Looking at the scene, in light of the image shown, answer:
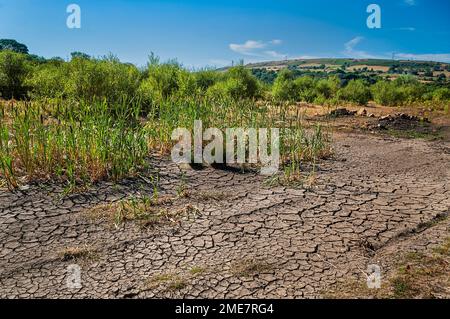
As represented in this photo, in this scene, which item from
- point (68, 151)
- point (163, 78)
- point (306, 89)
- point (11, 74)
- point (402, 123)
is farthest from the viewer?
point (306, 89)

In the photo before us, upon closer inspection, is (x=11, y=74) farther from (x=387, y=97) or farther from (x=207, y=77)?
(x=387, y=97)

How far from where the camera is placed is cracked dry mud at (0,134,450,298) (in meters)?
2.88

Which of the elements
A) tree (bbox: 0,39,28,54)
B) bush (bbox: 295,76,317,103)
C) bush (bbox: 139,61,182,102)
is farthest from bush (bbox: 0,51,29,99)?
bush (bbox: 295,76,317,103)

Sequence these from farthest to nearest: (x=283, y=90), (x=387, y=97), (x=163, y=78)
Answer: (x=283, y=90)
(x=387, y=97)
(x=163, y=78)

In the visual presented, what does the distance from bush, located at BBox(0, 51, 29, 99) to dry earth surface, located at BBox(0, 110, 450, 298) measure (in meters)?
10.9

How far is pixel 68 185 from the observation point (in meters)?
4.67

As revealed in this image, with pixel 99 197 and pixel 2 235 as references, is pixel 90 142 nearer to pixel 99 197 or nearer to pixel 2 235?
pixel 99 197

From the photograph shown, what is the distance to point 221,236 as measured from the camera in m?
3.71

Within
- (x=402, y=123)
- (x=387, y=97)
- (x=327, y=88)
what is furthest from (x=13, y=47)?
(x=402, y=123)

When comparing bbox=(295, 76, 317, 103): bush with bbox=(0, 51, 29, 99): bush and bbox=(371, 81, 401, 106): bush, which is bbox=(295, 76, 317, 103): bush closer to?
bbox=(371, 81, 401, 106): bush

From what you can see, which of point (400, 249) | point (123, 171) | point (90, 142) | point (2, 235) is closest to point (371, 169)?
point (400, 249)

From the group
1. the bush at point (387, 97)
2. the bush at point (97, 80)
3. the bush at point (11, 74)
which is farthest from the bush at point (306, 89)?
the bush at point (11, 74)

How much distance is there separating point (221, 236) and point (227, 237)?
0.19ft
